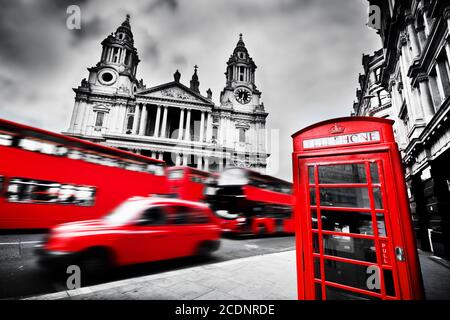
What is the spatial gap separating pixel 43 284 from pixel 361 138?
18.1 feet

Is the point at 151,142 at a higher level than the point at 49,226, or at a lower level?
higher

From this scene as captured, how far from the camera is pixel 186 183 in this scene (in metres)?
11.4

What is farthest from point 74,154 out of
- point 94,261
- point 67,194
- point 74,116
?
point 74,116

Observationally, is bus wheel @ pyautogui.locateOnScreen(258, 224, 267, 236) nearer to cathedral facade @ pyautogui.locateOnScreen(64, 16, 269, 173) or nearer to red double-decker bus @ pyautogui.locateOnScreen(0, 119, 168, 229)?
red double-decker bus @ pyautogui.locateOnScreen(0, 119, 168, 229)

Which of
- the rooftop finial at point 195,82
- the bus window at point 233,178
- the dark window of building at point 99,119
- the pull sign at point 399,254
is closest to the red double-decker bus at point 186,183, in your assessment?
the bus window at point 233,178

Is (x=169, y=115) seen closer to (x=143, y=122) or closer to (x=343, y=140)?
(x=143, y=122)

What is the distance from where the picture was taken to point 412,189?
1070cm

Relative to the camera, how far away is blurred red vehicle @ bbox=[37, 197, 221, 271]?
12.5 feet

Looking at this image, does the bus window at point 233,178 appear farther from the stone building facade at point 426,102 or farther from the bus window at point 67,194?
the stone building facade at point 426,102

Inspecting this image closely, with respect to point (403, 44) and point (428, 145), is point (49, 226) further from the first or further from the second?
point (403, 44)

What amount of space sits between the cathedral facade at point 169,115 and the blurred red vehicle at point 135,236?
2667cm

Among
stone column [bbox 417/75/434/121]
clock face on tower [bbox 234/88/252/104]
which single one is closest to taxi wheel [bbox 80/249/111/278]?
stone column [bbox 417/75/434/121]

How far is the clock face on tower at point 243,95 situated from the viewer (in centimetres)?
4066
